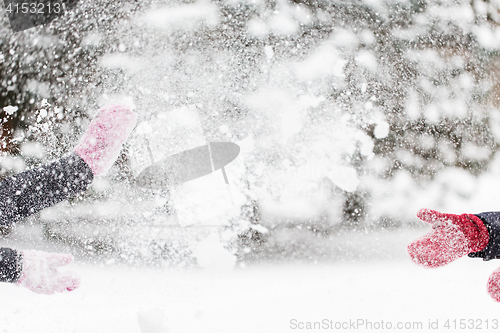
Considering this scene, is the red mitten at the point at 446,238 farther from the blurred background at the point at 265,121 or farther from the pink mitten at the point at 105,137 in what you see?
the pink mitten at the point at 105,137

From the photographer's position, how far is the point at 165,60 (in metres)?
0.58

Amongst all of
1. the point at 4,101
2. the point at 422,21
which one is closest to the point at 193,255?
the point at 4,101

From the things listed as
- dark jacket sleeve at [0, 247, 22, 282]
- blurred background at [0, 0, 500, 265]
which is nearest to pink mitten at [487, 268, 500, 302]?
blurred background at [0, 0, 500, 265]

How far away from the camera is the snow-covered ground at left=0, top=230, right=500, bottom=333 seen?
600 mm

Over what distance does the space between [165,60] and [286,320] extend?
1.64ft

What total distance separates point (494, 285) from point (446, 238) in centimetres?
19

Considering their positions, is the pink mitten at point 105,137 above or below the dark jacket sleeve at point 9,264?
above

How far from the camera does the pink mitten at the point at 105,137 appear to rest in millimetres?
567
